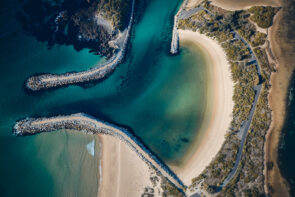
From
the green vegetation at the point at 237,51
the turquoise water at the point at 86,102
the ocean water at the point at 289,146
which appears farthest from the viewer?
the green vegetation at the point at 237,51

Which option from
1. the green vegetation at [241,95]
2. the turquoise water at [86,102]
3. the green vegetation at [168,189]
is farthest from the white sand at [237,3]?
the green vegetation at [168,189]

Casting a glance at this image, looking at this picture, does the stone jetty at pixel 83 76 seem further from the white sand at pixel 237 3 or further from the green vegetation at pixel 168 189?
the green vegetation at pixel 168 189

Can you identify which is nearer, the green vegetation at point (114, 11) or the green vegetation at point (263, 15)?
the green vegetation at point (263, 15)

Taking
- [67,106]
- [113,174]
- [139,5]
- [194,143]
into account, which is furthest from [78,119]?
[139,5]

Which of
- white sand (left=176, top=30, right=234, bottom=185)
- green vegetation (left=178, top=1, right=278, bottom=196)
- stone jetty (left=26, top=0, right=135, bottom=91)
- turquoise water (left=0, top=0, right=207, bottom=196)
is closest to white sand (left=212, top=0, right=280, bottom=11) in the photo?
green vegetation (left=178, top=1, right=278, bottom=196)

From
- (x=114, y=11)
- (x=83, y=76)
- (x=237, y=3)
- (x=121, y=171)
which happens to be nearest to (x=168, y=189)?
(x=121, y=171)

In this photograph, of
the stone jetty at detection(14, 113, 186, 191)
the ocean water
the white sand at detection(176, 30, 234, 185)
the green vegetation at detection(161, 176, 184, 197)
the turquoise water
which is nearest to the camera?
the green vegetation at detection(161, 176, 184, 197)

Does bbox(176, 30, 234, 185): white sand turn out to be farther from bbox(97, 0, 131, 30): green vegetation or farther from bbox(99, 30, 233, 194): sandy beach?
bbox(97, 0, 131, 30): green vegetation
